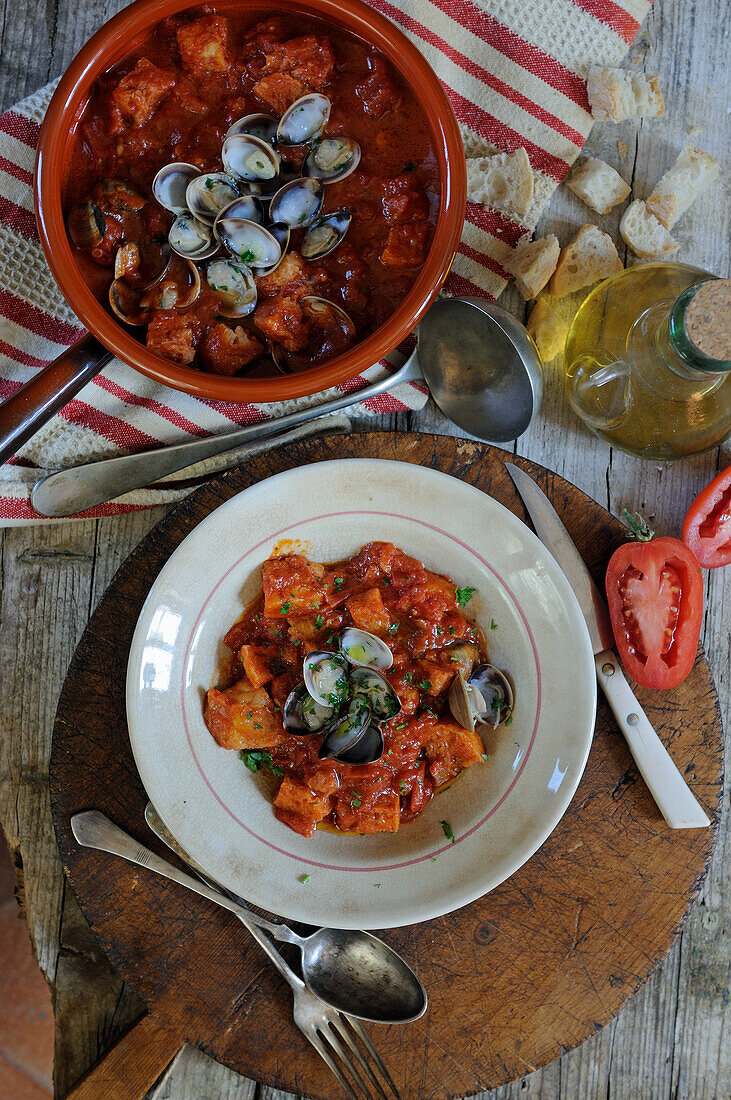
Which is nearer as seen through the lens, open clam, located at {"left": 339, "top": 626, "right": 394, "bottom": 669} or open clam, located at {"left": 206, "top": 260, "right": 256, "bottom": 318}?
open clam, located at {"left": 206, "top": 260, "right": 256, "bottom": 318}

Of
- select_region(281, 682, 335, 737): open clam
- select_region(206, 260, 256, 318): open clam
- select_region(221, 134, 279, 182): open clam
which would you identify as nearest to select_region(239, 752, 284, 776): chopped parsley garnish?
select_region(281, 682, 335, 737): open clam

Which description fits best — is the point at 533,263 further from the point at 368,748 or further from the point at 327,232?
the point at 368,748

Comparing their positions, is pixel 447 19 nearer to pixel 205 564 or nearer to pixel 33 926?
pixel 205 564

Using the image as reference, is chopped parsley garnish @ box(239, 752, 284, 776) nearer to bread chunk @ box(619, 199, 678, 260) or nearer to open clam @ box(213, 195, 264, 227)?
open clam @ box(213, 195, 264, 227)

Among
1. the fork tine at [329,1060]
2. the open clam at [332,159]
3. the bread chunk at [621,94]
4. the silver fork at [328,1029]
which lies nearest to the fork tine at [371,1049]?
the silver fork at [328,1029]

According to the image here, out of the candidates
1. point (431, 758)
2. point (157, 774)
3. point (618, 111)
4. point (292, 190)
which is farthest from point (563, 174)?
point (157, 774)
